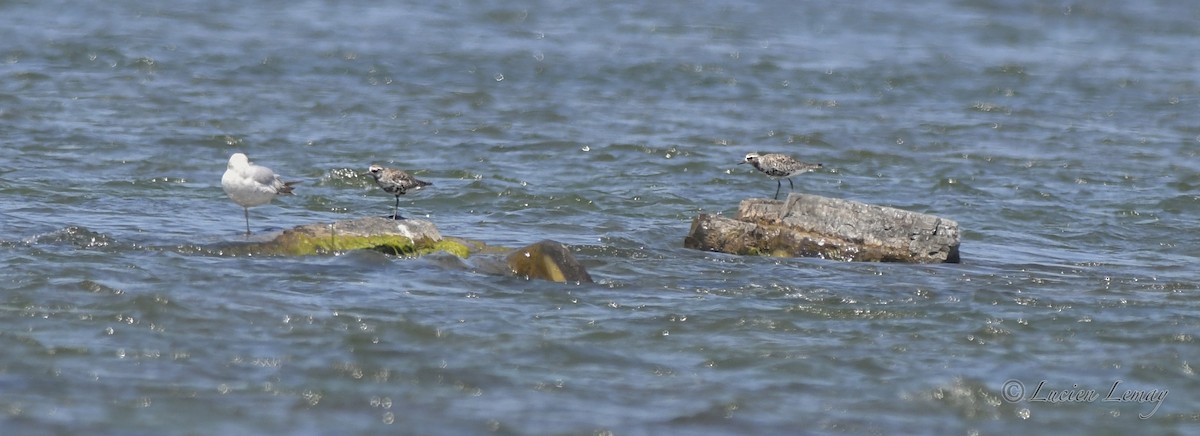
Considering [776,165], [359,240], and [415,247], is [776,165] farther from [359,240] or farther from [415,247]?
[359,240]

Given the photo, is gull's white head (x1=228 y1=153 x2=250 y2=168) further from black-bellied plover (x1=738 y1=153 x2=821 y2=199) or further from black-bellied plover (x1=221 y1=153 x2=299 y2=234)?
black-bellied plover (x1=738 y1=153 x2=821 y2=199)

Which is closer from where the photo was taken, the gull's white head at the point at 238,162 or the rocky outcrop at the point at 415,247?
the rocky outcrop at the point at 415,247

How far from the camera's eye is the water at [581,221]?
7.19m

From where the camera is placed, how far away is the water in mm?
7191

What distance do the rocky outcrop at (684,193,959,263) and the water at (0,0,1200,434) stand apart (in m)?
0.26

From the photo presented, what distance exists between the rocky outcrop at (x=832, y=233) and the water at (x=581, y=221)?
26cm

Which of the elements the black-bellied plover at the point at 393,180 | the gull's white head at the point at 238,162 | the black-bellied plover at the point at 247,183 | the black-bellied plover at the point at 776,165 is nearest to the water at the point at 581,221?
the black-bellied plover at the point at 247,183

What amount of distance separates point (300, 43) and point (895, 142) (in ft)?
35.7

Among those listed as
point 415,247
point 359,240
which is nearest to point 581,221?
point 415,247

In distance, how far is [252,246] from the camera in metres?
10.2

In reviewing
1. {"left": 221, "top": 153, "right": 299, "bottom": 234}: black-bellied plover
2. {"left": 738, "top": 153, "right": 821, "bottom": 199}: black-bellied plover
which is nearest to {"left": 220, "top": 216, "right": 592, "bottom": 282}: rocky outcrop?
{"left": 221, "top": 153, "right": 299, "bottom": 234}: black-bellied plover

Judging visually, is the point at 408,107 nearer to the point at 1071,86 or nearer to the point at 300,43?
the point at 300,43

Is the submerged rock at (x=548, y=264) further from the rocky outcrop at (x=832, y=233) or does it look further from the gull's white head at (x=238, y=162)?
the gull's white head at (x=238, y=162)

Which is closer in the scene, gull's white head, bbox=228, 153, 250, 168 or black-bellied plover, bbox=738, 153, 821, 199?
gull's white head, bbox=228, 153, 250, 168
